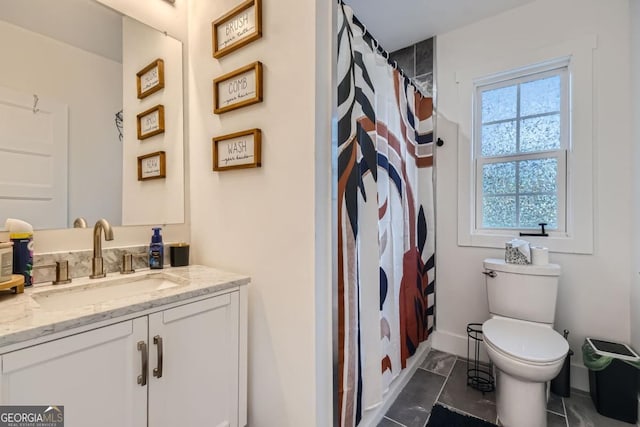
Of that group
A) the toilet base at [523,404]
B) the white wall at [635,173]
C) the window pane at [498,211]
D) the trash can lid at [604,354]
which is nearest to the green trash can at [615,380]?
the trash can lid at [604,354]

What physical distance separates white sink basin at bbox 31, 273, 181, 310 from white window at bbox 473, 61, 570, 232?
2.17 meters

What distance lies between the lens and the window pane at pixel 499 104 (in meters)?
2.10

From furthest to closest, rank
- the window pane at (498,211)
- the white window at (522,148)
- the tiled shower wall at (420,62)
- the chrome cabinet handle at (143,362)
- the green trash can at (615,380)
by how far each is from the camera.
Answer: the tiled shower wall at (420,62) → the window pane at (498,211) → the white window at (522,148) → the green trash can at (615,380) → the chrome cabinet handle at (143,362)

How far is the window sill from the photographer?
1780mm

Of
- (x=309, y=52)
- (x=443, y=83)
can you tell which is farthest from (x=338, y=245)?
(x=443, y=83)

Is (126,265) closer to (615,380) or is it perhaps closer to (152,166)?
(152,166)

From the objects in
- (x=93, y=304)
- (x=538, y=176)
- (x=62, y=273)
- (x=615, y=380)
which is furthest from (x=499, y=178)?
(x=62, y=273)

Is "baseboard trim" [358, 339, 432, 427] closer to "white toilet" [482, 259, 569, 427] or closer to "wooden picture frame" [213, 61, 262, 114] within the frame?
"white toilet" [482, 259, 569, 427]

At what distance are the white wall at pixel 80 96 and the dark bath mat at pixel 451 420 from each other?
1885 mm

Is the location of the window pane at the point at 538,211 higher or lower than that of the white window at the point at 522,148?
lower

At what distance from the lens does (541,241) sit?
6.27ft

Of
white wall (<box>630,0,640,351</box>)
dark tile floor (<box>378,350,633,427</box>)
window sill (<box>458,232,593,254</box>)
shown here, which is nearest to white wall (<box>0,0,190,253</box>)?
dark tile floor (<box>378,350,633,427</box>)

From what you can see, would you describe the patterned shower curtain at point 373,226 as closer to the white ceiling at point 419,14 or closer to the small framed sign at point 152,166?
the white ceiling at point 419,14

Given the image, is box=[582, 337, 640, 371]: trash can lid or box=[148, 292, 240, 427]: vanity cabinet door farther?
box=[582, 337, 640, 371]: trash can lid
